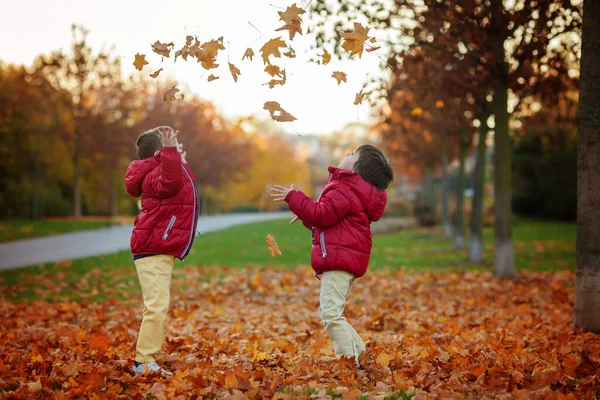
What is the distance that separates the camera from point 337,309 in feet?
15.4

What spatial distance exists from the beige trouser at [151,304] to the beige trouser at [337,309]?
1153 millimetres

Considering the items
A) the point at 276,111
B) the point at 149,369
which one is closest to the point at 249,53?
the point at 276,111

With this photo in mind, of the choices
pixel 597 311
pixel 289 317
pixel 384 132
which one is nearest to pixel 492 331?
pixel 597 311

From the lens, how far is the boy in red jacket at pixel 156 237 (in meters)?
4.71

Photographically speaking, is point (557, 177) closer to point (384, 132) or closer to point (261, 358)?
point (384, 132)

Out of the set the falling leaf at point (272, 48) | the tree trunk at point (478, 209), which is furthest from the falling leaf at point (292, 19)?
the tree trunk at point (478, 209)

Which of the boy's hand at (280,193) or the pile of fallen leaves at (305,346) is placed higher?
the boy's hand at (280,193)

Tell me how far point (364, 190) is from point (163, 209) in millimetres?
1451

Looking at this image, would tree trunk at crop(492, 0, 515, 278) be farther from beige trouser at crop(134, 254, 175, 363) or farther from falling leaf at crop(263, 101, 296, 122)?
beige trouser at crop(134, 254, 175, 363)

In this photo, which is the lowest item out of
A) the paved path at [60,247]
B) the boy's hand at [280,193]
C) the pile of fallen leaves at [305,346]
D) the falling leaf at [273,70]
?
the paved path at [60,247]

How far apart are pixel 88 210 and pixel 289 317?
38.5m

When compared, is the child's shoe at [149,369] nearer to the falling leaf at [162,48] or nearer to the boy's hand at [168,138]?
the boy's hand at [168,138]

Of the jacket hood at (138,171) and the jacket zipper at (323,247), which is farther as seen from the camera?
the jacket hood at (138,171)

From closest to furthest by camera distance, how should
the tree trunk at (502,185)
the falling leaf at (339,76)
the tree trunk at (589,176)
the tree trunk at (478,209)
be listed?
the falling leaf at (339,76), the tree trunk at (589,176), the tree trunk at (502,185), the tree trunk at (478,209)
